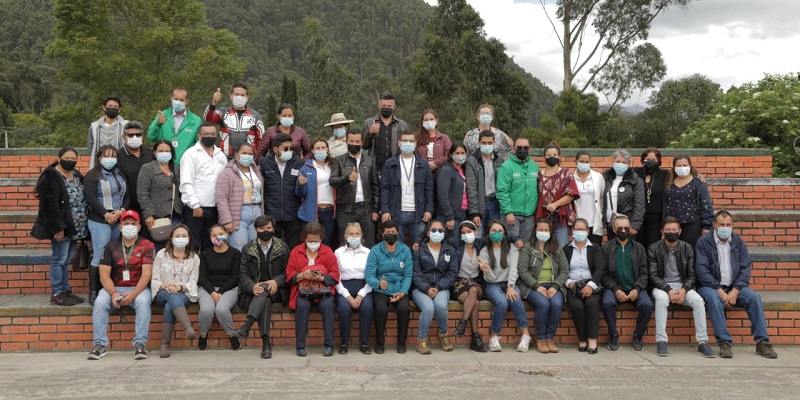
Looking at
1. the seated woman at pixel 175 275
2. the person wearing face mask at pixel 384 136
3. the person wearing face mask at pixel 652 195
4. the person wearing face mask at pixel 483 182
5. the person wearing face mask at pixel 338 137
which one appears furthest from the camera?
the person wearing face mask at pixel 338 137

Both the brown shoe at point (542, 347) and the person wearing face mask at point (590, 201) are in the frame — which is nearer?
the brown shoe at point (542, 347)

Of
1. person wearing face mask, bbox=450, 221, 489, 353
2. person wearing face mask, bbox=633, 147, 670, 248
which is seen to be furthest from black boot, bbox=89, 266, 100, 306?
person wearing face mask, bbox=633, 147, 670, 248

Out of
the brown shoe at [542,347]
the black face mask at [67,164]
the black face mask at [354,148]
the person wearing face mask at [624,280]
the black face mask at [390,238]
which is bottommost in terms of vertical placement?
the brown shoe at [542,347]

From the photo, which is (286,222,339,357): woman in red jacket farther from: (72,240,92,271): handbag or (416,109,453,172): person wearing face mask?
(72,240,92,271): handbag

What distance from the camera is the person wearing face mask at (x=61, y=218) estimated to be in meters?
7.45

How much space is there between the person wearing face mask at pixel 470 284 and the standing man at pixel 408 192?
1.71 feet

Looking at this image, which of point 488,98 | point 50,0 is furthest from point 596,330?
point 50,0

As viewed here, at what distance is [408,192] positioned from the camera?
8.08m

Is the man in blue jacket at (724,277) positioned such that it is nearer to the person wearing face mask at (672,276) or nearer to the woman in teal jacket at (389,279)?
the person wearing face mask at (672,276)

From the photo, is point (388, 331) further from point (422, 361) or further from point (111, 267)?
point (111, 267)

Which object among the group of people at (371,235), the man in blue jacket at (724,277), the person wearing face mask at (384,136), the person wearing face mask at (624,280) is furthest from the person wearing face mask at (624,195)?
the person wearing face mask at (384,136)

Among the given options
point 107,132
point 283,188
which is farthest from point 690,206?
point 107,132

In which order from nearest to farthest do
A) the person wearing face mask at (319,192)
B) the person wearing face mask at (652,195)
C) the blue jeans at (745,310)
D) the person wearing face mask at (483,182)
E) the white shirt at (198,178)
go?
1. the blue jeans at (745,310)
2. the white shirt at (198,178)
3. the person wearing face mask at (319,192)
4. the person wearing face mask at (483,182)
5. the person wearing face mask at (652,195)

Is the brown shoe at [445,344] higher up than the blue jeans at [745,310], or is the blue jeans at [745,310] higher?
the blue jeans at [745,310]
